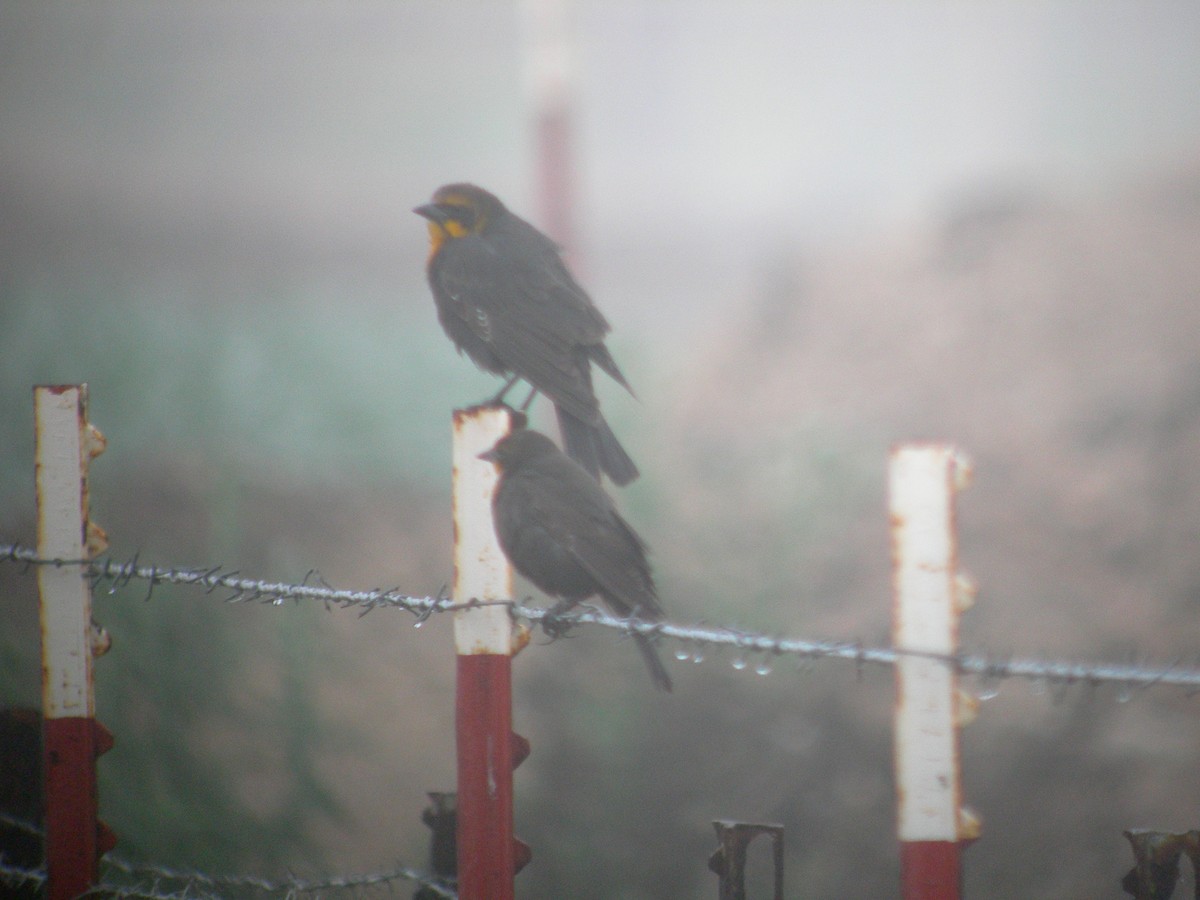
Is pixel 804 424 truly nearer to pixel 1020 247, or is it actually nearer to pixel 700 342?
pixel 700 342

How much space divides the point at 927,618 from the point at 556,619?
3.22 feet

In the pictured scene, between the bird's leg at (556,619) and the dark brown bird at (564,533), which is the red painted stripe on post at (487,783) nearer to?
the bird's leg at (556,619)

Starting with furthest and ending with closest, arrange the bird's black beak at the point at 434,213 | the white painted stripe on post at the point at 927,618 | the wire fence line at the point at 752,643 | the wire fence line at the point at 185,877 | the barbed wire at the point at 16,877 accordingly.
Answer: the bird's black beak at the point at 434,213, the barbed wire at the point at 16,877, the wire fence line at the point at 185,877, the white painted stripe on post at the point at 927,618, the wire fence line at the point at 752,643

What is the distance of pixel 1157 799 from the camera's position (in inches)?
256

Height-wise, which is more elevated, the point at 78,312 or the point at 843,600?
the point at 78,312

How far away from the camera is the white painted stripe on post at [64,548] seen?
106 inches


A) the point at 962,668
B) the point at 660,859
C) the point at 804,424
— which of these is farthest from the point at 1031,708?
the point at 962,668

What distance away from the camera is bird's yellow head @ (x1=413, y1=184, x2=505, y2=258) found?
13.5ft

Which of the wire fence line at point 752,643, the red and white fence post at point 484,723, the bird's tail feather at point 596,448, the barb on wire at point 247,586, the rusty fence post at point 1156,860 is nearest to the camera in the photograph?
the wire fence line at point 752,643

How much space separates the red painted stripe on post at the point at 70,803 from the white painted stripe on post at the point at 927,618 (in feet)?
5.78

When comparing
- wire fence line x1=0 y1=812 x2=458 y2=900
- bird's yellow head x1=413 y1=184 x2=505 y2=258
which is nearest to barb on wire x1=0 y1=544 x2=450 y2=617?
wire fence line x1=0 y1=812 x2=458 y2=900

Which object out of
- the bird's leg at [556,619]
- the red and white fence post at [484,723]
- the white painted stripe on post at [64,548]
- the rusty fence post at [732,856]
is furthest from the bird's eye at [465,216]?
the rusty fence post at [732,856]

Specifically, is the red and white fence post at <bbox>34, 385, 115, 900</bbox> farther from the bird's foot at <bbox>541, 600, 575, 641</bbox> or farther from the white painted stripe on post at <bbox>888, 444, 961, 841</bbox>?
the white painted stripe on post at <bbox>888, 444, 961, 841</bbox>

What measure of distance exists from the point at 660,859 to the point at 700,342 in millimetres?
4488
